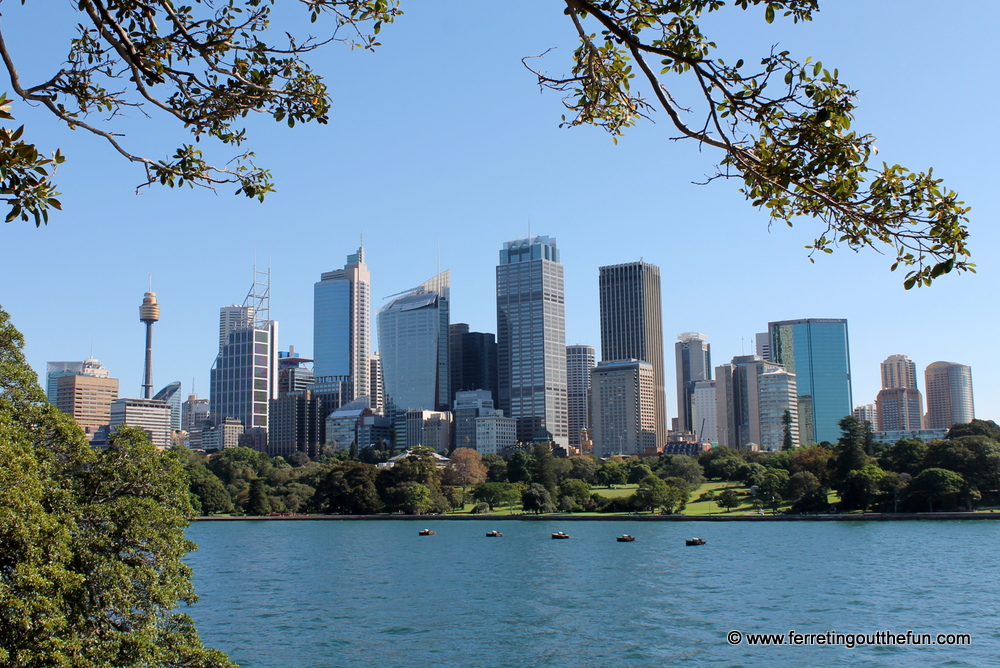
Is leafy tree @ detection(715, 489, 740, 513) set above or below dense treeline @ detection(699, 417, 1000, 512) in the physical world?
below

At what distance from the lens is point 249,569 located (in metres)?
71.1

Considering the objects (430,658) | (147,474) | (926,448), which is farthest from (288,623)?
(926,448)

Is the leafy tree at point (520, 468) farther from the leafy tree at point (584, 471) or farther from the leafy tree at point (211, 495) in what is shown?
the leafy tree at point (211, 495)

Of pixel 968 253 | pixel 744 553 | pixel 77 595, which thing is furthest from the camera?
pixel 744 553

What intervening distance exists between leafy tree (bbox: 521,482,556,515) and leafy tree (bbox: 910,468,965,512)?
1886 inches

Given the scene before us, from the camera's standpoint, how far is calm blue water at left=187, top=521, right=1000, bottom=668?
1515 inches

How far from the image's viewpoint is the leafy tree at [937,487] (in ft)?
340

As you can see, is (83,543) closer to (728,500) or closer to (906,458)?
(728,500)

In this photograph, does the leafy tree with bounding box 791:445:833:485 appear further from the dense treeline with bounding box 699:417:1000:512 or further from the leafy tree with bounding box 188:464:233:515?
the leafy tree with bounding box 188:464:233:515

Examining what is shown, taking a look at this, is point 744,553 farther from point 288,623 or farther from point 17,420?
point 17,420

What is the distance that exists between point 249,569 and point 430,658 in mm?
37491

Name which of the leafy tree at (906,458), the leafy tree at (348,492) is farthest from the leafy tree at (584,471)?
the leafy tree at (906,458)

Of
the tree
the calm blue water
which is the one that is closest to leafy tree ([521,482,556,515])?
the calm blue water

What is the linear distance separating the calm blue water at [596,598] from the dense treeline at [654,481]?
1595cm
